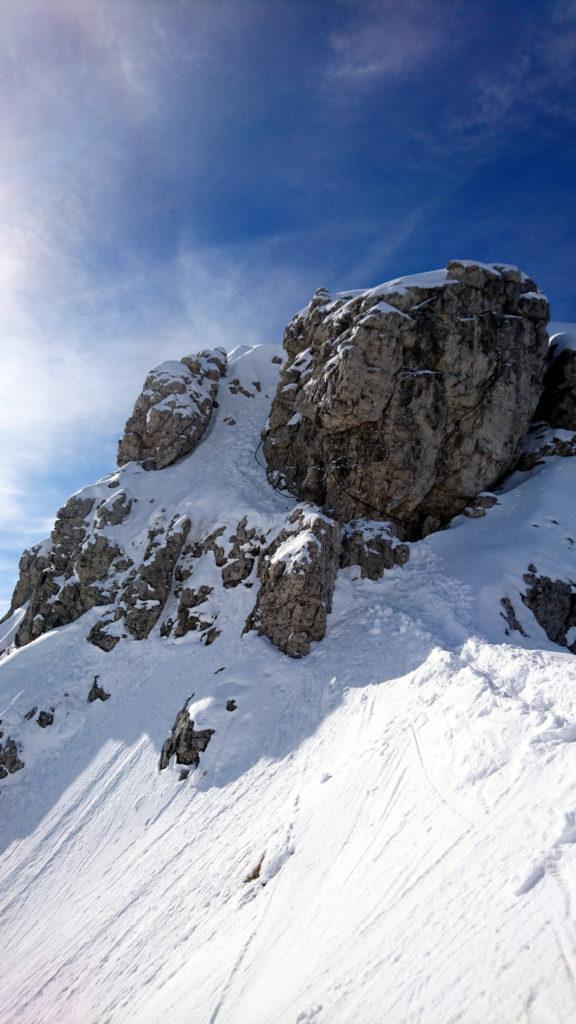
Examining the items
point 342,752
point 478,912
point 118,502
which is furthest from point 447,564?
point 118,502

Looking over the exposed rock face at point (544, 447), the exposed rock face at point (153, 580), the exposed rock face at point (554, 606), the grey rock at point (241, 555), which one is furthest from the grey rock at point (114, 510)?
the exposed rock face at point (544, 447)

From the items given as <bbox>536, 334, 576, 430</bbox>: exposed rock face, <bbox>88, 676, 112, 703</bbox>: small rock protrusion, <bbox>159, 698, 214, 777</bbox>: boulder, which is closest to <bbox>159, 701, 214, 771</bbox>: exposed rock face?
<bbox>159, 698, 214, 777</bbox>: boulder

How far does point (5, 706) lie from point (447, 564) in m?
23.2

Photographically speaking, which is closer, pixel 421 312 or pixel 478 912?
pixel 478 912

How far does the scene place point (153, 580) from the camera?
28.6 m

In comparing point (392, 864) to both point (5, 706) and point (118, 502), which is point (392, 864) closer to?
point (5, 706)

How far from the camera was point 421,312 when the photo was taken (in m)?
29.1

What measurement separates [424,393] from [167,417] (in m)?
19.8

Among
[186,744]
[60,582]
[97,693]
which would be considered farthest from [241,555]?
[60,582]

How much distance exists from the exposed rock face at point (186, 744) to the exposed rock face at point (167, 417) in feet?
72.8

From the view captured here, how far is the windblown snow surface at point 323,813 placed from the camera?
257 inches

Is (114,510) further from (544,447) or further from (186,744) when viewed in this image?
(544,447)

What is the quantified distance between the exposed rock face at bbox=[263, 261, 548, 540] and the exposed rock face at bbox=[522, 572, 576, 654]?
327 inches

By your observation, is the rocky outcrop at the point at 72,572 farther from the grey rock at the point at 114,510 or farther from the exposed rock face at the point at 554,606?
the exposed rock face at the point at 554,606
